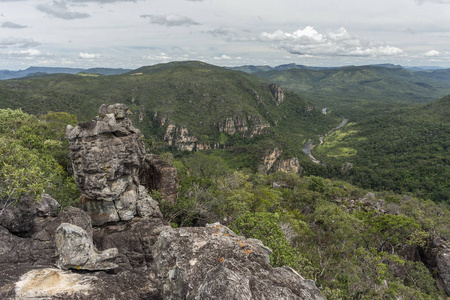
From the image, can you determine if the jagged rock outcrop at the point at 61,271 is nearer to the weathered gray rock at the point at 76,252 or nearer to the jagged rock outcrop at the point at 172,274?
the jagged rock outcrop at the point at 172,274

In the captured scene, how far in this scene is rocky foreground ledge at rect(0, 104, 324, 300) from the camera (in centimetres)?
940

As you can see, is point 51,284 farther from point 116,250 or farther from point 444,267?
point 444,267

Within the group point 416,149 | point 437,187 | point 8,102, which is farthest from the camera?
point 416,149

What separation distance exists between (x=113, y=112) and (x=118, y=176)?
7.32 metres

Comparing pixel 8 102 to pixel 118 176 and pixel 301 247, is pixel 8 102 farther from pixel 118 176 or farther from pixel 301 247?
pixel 301 247

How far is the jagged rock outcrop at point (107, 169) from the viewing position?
2036 cm

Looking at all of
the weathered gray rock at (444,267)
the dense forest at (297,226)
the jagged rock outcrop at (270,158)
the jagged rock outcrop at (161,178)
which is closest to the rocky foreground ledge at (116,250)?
the dense forest at (297,226)

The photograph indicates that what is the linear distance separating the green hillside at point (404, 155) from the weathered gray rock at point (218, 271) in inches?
4937

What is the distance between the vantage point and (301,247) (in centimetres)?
2711

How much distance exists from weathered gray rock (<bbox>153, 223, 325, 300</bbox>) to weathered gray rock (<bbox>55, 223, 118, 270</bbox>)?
457cm

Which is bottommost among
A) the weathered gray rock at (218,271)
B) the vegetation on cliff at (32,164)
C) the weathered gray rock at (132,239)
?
the weathered gray rock at (132,239)

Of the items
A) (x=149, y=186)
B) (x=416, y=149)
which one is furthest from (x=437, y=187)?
(x=149, y=186)

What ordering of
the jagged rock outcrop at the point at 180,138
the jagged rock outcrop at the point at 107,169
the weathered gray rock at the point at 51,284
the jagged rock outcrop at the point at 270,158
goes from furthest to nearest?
the jagged rock outcrop at the point at 180,138 < the jagged rock outcrop at the point at 270,158 < the jagged rock outcrop at the point at 107,169 < the weathered gray rock at the point at 51,284

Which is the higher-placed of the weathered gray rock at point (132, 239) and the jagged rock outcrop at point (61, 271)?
the jagged rock outcrop at point (61, 271)
